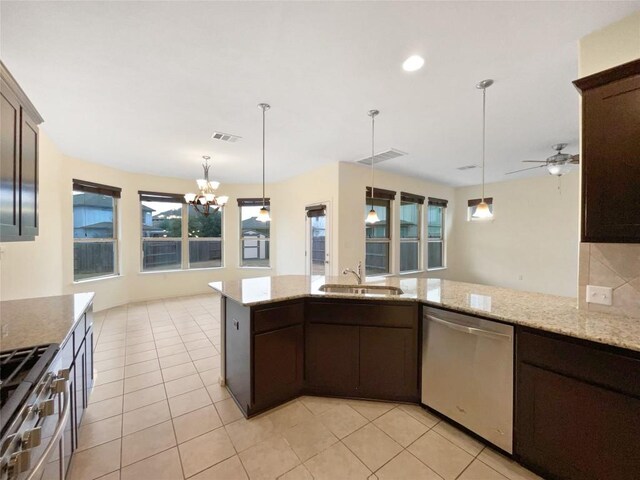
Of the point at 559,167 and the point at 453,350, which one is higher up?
the point at 559,167

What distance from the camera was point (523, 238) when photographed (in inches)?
245

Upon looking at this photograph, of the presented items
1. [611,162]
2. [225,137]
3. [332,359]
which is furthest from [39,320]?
[611,162]

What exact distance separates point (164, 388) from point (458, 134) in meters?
4.56

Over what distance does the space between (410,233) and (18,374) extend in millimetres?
6539

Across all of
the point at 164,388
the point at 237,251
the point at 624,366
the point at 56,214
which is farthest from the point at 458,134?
the point at 56,214

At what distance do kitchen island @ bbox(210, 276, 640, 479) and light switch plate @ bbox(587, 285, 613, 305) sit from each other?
0.12 meters

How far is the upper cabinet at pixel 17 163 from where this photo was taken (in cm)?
150

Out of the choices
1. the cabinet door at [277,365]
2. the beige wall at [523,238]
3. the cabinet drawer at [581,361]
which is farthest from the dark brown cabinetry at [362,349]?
the beige wall at [523,238]

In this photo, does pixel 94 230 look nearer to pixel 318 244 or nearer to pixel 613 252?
pixel 318 244

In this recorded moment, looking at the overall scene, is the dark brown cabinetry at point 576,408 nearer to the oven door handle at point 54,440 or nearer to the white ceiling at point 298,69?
the white ceiling at point 298,69

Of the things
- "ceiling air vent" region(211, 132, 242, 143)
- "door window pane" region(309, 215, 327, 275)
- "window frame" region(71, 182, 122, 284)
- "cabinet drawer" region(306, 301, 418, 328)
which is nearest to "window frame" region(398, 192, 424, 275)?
"door window pane" region(309, 215, 327, 275)

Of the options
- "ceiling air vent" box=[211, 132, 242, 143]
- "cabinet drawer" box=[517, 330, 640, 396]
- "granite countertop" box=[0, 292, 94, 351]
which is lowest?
"cabinet drawer" box=[517, 330, 640, 396]

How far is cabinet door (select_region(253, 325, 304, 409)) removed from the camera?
6.82 feet

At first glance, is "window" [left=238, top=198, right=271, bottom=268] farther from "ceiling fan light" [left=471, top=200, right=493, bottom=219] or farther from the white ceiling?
"ceiling fan light" [left=471, top=200, right=493, bottom=219]
